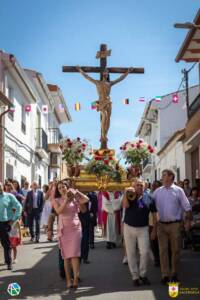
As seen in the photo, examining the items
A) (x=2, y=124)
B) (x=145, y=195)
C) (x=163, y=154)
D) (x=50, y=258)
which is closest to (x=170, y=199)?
(x=145, y=195)

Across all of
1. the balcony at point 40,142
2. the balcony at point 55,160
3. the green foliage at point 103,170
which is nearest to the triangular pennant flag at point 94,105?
the green foliage at point 103,170

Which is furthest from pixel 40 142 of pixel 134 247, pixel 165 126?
pixel 134 247

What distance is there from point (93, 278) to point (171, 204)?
187cm

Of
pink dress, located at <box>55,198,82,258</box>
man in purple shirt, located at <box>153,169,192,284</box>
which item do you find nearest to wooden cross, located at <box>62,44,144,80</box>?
man in purple shirt, located at <box>153,169,192,284</box>

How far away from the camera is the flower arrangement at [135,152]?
12.9 m

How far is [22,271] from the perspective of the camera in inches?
406

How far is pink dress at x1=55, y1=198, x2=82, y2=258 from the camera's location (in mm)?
8711

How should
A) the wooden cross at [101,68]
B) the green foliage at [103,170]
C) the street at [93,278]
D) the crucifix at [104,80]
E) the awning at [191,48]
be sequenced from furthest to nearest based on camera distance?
1. the awning at [191,48]
2. the wooden cross at [101,68]
3. the crucifix at [104,80]
4. the green foliage at [103,170]
5. the street at [93,278]

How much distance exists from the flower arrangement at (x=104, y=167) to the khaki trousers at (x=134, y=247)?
9.57 feet

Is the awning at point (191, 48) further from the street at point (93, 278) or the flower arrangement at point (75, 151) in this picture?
the street at point (93, 278)

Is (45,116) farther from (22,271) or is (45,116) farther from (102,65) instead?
(22,271)

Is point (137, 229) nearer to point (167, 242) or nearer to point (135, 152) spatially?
point (167, 242)

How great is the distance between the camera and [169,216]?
904 centimetres

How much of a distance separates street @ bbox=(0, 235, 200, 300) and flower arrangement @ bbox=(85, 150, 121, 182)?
1798mm
